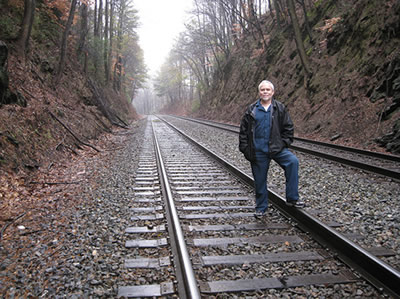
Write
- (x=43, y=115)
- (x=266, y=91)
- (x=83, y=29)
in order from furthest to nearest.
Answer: (x=83, y=29), (x=43, y=115), (x=266, y=91)

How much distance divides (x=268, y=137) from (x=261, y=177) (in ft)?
1.98

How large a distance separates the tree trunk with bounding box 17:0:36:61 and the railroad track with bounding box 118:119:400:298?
26.9 feet

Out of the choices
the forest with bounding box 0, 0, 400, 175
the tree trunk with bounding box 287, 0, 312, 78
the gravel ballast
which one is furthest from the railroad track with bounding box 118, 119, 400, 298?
the tree trunk with bounding box 287, 0, 312, 78

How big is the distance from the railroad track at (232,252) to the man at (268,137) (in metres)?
0.58

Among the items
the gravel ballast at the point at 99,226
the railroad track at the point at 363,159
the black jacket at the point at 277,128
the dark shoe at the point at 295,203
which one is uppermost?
the black jacket at the point at 277,128

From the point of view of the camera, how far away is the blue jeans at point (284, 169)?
395 centimetres

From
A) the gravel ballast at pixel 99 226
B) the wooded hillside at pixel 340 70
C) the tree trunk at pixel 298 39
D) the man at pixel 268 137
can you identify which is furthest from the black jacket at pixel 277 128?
the tree trunk at pixel 298 39

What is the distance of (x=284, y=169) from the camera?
161 inches

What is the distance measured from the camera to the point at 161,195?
17.4ft

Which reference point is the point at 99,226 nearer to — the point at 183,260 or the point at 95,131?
the point at 183,260

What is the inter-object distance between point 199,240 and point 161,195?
1.96 metres

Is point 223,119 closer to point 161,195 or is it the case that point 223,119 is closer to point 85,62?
point 85,62

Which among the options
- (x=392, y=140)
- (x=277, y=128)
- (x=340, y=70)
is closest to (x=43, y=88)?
(x=277, y=128)

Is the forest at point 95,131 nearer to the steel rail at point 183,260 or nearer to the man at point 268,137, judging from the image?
the steel rail at point 183,260
